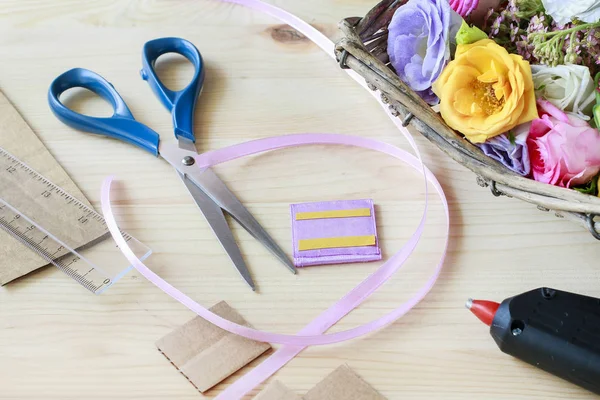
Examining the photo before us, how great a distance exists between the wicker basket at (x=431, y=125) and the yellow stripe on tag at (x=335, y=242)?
0.36 ft

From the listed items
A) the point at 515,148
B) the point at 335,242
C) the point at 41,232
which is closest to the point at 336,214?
the point at 335,242

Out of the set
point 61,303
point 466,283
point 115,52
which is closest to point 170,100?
point 115,52

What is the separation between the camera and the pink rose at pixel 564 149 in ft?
1.84

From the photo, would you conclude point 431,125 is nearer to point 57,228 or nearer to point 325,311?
point 325,311

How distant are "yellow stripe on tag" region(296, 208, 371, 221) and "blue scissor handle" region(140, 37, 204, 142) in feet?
0.48

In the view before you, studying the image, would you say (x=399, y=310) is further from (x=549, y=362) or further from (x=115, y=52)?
(x=115, y=52)

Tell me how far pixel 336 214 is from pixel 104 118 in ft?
0.84

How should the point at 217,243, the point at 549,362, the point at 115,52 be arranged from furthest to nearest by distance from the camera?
the point at 115,52 → the point at 217,243 → the point at 549,362

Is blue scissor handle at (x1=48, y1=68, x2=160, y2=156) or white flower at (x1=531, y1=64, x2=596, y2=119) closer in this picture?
white flower at (x1=531, y1=64, x2=596, y2=119)

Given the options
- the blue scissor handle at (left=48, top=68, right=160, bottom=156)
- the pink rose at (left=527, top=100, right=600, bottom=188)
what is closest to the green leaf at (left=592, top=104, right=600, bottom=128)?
the pink rose at (left=527, top=100, right=600, bottom=188)

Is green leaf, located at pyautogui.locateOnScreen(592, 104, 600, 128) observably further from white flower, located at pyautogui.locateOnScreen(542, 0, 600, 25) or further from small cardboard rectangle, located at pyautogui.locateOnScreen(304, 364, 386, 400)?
small cardboard rectangle, located at pyautogui.locateOnScreen(304, 364, 386, 400)

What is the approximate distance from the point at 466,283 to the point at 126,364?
293 millimetres

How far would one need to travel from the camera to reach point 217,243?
0.62 metres

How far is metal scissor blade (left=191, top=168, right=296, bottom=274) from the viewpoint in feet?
2.01
